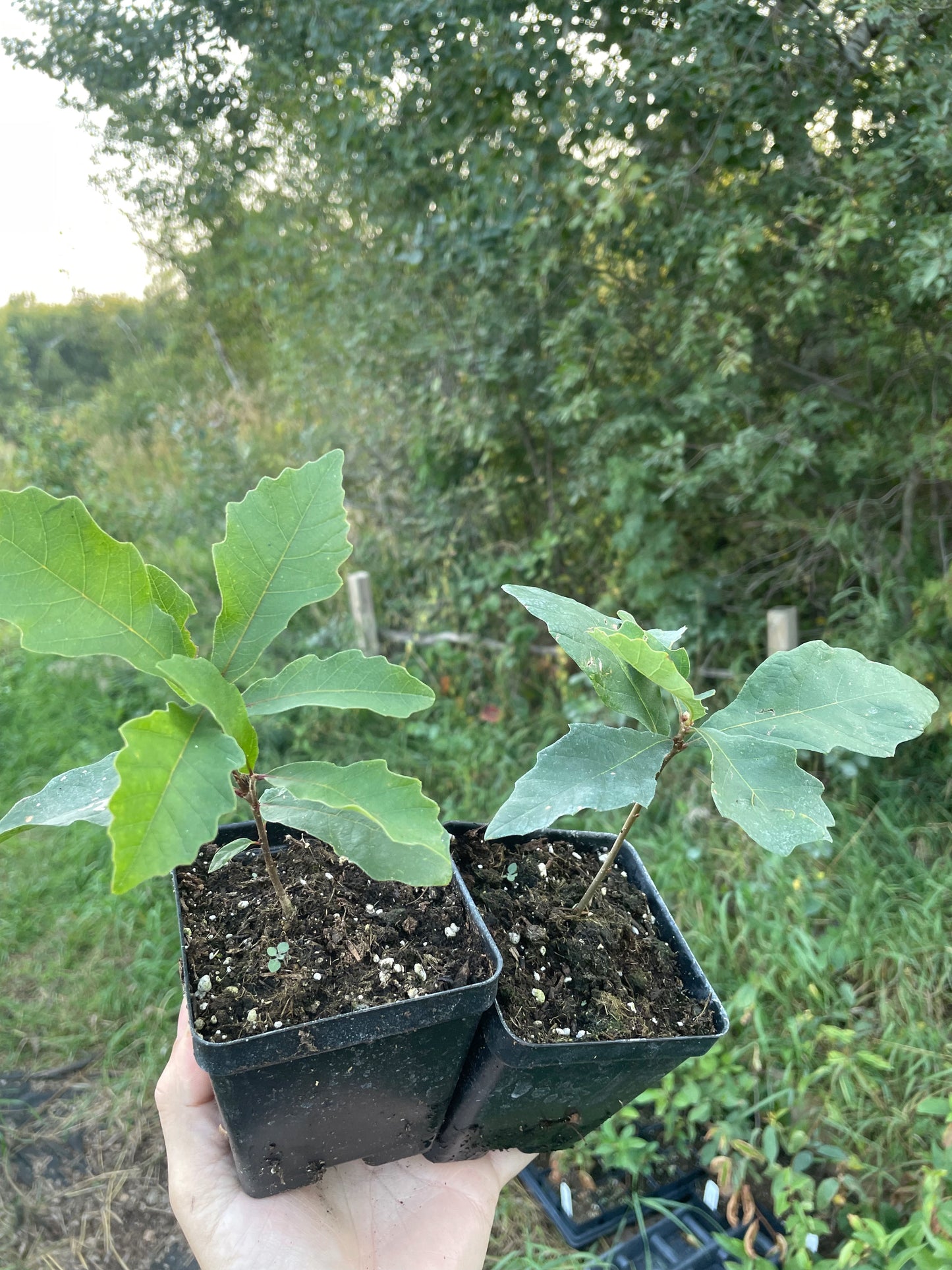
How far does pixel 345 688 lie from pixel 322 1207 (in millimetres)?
806

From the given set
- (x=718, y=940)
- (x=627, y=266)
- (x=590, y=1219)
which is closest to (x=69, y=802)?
(x=590, y=1219)

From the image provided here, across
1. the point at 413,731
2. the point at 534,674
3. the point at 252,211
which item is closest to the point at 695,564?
the point at 534,674

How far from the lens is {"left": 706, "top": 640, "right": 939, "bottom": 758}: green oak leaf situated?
2.36 feet

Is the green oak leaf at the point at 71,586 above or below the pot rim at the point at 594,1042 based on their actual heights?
above

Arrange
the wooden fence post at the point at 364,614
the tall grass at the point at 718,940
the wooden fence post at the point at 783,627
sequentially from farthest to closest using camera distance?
the wooden fence post at the point at 364,614 < the wooden fence post at the point at 783,627 < the tall grass at the point at 718,940

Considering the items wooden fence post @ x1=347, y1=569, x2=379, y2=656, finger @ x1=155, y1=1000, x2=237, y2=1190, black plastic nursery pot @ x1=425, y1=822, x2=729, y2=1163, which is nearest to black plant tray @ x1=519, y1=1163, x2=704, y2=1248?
black plastic nursery pot @ x1=425, y1=822, x2=729, y2=1163

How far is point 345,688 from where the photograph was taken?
730mm

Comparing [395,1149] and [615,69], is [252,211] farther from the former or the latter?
[395,1149]

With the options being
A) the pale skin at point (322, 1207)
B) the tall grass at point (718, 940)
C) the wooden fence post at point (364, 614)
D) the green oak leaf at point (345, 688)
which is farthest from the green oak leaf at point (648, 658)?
the wooden fence post at point (364, 614)

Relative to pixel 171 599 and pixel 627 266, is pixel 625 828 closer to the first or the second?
pixel 171 599

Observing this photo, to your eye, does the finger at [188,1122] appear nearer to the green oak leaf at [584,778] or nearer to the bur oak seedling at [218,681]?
the bur oak seedling at [218,681]

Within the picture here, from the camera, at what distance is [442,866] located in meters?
0.69

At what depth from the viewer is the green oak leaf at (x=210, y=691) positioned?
0.62 meters

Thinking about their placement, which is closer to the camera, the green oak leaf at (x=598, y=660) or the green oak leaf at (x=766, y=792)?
the green oak leaf at (x=766, y=792)
